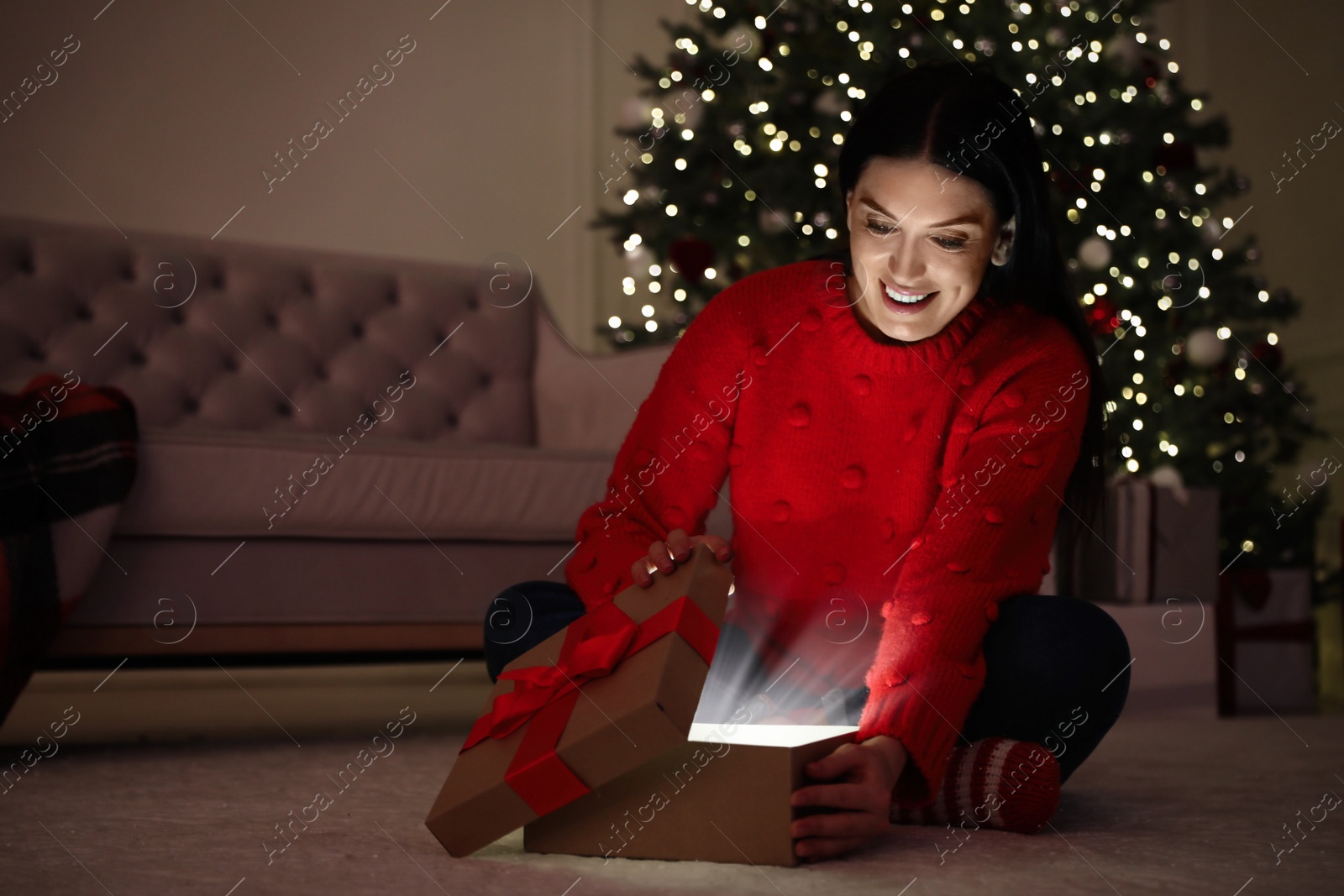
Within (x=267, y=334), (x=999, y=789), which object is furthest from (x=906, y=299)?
(x=267, y=334)

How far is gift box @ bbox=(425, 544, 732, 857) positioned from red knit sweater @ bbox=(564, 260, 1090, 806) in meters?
0.18

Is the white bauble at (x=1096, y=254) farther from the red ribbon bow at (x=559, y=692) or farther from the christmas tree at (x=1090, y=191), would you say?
the red ribbon bow at (x=559, y=692)

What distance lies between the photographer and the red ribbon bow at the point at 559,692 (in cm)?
76

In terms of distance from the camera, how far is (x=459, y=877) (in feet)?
2.49

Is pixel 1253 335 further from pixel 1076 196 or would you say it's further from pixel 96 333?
pixel 96 333

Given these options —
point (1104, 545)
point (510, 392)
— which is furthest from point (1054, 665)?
point (510, 392)

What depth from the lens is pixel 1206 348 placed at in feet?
8.97

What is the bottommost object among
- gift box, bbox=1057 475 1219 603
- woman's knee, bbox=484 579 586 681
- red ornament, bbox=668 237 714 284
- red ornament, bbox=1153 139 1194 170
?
gift box, bbox=1057 475 1219 603

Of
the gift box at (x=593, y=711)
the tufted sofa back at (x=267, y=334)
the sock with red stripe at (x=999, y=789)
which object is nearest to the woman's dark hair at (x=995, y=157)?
the sock with red stripe at (x=999, y=789)

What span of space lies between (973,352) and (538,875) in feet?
2.08

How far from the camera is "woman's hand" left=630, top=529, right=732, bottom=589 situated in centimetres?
88

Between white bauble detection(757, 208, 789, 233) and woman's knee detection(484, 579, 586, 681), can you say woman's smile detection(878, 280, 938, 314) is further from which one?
white bauble detection(757, 208, 789, 233)

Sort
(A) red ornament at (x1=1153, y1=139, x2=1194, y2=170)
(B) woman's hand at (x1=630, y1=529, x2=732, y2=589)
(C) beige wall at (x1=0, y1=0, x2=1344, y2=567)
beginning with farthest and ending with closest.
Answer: (C) beige wall at (x1=0, y1=0, x2=1344, y2=567) < (A) red ornament at (x1=1153, y1=139, x2=1194, y2=170) < (B) woman's hand at (x1=630, y1=529, x2=732, y2=589)

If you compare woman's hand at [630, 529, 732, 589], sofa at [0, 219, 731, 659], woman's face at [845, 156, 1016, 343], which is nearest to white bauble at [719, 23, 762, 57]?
sofa at [0, 219, 731, 659]
